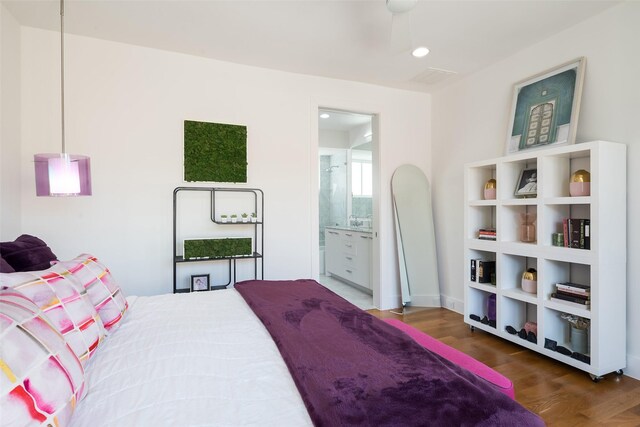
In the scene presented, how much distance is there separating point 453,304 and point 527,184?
5.28ft

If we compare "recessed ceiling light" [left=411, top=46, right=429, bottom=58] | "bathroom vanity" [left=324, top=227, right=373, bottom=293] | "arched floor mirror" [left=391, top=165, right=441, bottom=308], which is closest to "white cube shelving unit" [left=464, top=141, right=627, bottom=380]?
"arched floor mirror" [left=391, top=165, right=441, bottom=308]

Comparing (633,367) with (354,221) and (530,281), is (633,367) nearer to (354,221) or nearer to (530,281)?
(530,281)

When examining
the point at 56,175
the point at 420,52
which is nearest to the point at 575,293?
the point at 420,52

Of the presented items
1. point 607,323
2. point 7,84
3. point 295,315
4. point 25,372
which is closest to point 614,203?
point 607,323

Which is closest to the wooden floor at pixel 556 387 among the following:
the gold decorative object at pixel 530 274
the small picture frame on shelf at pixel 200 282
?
the gold decorative object at pixel 530 274

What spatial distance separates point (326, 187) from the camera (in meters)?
6.18

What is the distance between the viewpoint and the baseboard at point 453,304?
12.0 feet

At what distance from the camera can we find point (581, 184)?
229 centimetres

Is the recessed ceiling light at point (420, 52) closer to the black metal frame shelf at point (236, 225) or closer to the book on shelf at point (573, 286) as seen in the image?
the black metal frame shelf at point (236, 225)

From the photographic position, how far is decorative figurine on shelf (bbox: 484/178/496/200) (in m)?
3.01

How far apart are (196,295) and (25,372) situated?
→ 1.40 meters

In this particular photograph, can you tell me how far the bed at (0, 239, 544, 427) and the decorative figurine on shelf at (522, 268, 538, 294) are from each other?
1.82 metres

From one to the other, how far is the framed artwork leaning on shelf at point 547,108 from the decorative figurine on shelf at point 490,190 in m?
0.31

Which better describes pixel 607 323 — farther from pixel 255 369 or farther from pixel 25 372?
pixel 25 372
